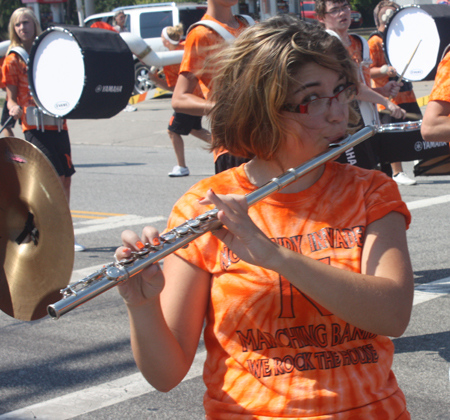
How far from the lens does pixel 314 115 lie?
5.95ft

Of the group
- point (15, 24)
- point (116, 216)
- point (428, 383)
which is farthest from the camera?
point (116, 216)

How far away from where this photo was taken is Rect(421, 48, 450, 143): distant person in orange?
2949 mm

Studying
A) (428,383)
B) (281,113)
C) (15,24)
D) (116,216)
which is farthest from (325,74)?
(116,216)

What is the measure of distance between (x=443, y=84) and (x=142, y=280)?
72.5 inches

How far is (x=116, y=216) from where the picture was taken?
7133 millimetres

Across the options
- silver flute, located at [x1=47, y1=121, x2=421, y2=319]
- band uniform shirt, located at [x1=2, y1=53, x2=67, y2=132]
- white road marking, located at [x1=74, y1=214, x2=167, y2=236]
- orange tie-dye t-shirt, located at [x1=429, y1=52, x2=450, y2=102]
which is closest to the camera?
silver flute, located at [x1=47, y1=121, x2=421, y2=319]

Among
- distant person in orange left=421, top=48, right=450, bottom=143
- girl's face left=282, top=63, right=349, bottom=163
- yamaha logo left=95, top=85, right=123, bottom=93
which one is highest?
girl's face left=282, top=63, right=349, bottom=163

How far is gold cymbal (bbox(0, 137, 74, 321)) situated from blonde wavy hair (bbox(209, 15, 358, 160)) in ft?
1.65

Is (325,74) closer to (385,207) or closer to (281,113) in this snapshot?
(281,113)

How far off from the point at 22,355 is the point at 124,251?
239 cm

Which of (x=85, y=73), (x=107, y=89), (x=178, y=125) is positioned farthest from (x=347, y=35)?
(x=178, y=125)

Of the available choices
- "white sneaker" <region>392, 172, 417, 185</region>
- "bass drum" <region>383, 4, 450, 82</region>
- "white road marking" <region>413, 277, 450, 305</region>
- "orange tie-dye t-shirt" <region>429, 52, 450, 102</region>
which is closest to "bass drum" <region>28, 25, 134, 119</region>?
"white road marking" <region>413, 277, 450, 305</region>

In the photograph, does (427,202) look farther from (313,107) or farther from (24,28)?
(313,107)

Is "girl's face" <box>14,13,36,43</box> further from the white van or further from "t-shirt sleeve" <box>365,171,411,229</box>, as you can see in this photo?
the white van
